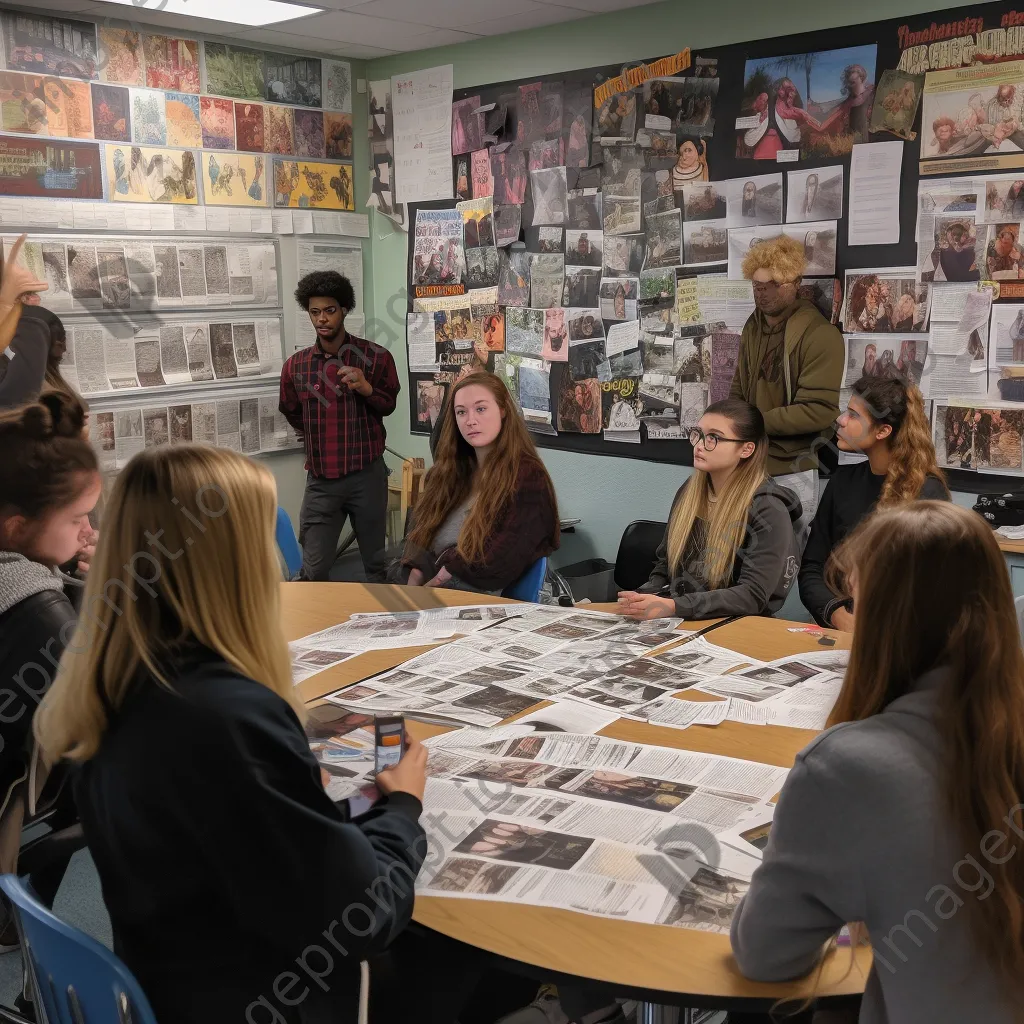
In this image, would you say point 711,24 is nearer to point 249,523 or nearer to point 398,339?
point 398,339

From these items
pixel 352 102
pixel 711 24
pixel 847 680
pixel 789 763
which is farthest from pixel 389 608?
pixel 352 102

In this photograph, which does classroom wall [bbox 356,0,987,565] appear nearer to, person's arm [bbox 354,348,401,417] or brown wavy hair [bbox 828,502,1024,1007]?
person's arm [bbox 354,348,401,417]

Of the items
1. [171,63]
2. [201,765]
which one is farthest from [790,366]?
[201,765]

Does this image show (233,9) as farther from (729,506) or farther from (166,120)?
(729,506)

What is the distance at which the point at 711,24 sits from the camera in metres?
4.15

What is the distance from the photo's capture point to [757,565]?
9.10ft

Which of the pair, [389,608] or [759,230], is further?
[759,230]

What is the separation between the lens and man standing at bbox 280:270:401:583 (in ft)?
15.3

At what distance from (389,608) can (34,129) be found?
→ 2.84 m

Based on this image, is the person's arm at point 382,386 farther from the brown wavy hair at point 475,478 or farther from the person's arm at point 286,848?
the person's arm at point 286,848

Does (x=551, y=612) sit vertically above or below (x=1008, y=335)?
below

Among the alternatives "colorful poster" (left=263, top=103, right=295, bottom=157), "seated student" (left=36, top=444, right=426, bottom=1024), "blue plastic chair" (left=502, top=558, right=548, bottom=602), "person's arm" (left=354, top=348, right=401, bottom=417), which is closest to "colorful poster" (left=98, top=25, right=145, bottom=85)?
"colorful poster" (left=263, top=103, right=295, bottom=157)

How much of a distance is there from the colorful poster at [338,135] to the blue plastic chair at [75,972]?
4838mm

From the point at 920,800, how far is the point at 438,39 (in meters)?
4.67
